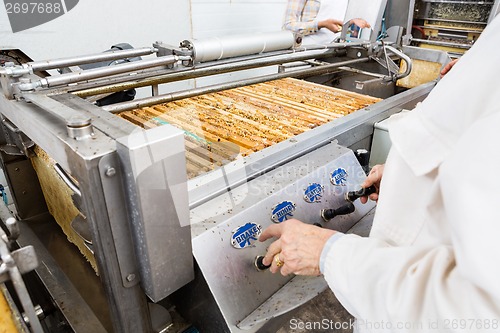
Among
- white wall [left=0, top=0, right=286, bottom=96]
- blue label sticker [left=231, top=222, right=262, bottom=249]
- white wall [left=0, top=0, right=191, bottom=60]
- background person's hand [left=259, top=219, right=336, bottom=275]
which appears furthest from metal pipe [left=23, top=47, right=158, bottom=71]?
white wall [left=0, top=0, right=191, bottom=60]

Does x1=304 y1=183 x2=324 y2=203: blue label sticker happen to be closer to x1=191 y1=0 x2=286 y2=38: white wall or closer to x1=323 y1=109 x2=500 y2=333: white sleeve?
x1=323 y1=109 x2=500 y2=333: white sleeve

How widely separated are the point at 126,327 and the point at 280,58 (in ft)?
4.86

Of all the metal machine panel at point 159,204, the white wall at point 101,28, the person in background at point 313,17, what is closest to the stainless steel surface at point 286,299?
the metal machine panel at point 159,204

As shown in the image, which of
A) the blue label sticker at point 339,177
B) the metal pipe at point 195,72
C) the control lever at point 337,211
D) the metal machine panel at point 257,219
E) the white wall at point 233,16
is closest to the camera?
the metal machine panel at point 257,219

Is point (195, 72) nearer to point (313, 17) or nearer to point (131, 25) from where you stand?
point (131, 25)

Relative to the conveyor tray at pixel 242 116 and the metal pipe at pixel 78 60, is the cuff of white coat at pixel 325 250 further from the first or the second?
the metal pipe at pixel 78 60

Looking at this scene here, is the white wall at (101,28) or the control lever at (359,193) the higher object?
the white wall at (101,28)

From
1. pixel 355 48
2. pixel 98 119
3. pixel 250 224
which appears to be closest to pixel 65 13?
pixel 355 48

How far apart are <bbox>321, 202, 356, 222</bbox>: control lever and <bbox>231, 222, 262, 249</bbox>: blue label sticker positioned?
0.28 meters

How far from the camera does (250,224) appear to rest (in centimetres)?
99

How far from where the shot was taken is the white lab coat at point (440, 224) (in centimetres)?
51

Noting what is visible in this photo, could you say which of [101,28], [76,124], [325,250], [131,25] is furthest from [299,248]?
[131,25]

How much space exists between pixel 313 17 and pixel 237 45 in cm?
264

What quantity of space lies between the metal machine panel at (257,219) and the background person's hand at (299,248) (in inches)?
4.2
